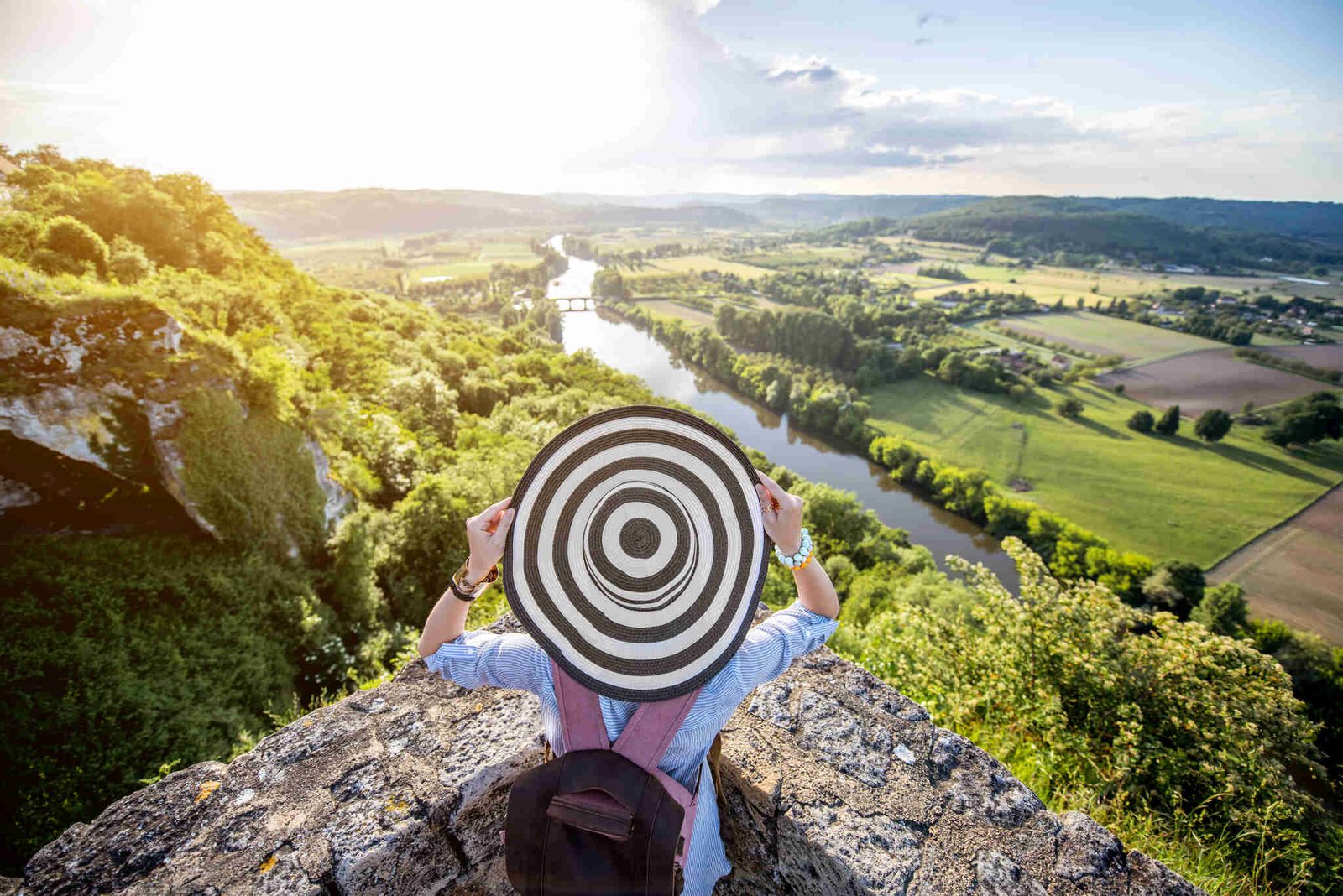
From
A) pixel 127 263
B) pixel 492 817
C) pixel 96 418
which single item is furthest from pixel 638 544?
pixel 127 263

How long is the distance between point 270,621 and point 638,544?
8962 millimetres

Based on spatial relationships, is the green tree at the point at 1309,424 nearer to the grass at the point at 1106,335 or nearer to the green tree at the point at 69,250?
the grass at the point at 1106,335

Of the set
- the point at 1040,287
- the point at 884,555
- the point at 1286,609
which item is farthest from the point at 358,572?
the point at 1040,287

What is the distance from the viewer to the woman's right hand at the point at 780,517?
6.86ft

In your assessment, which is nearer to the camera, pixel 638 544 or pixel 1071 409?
pixel 638 544

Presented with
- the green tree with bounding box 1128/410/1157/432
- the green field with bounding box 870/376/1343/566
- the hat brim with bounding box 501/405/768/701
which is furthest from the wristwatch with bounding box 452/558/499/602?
the green tree with bounding box 1128/410/1157/432

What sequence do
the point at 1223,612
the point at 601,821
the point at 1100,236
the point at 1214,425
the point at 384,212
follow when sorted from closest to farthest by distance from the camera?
the point at 601,821
the point at 1223,612
the point at 1214,425
the point at 384,212
the point at 1100,236

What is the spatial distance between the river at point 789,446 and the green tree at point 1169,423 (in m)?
25.2

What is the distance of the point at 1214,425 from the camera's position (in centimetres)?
4331

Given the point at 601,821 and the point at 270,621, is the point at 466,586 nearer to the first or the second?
the point at 601,821

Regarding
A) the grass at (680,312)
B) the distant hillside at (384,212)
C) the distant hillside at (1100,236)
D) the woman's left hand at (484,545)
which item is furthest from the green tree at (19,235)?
the distant hillside at (1100,236)

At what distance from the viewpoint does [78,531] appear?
22.9 ft

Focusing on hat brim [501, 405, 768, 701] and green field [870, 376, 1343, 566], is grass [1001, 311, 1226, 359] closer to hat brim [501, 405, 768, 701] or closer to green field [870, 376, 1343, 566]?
green field [870, 376, 1343, 566]

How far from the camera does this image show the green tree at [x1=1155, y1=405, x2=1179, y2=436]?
44344mm
